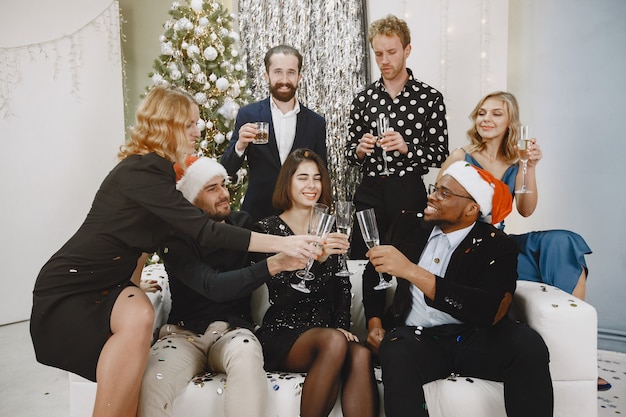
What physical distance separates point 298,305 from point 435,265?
2.05ft

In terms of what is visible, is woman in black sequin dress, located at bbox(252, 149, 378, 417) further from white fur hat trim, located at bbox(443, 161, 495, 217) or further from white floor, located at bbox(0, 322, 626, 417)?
white floor, located at bbox(0, 322, 626, 417)

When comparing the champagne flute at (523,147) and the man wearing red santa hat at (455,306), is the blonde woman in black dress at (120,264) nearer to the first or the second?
the man wearing red santa hat at (455,306)

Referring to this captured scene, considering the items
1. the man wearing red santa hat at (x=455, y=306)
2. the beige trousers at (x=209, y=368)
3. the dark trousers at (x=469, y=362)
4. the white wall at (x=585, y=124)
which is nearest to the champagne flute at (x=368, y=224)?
the man wearing red santa hat at (x=455, y=306)

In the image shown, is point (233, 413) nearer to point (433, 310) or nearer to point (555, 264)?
point (433, 310)

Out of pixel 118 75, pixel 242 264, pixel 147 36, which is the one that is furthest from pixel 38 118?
pixel 242 264

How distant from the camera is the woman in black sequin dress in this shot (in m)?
1.99

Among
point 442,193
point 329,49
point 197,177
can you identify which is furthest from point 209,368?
point 329,49

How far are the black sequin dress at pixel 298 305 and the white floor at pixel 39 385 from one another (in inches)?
55.5

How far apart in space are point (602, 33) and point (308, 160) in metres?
2.51

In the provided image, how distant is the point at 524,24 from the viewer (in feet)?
13.7

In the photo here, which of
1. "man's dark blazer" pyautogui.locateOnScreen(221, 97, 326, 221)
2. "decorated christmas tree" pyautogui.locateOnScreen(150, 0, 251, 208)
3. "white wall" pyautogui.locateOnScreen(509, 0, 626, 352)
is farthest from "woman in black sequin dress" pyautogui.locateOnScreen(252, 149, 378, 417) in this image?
"white wall" pyautogui.locateOnScreen(509, 0, 626, 352)

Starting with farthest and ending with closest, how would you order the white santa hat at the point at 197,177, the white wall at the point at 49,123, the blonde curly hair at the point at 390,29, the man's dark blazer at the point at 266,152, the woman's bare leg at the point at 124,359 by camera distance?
the white wall at the point at 49,123 → the man's dark blazer at the point at 266,152 → the blonde curly hair at the point at 390,29 → the white santa hat at the point at 197,177 → the woman's bare leg at the point at 124,359

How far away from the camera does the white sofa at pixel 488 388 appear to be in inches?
79.0

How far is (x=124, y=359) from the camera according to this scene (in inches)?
69.7
